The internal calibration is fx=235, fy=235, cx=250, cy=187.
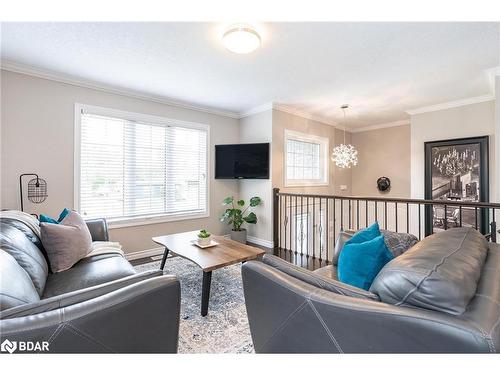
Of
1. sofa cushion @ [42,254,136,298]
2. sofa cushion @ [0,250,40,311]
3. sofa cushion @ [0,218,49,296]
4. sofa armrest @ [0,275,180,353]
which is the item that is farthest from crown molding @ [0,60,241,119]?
sofa armrest @ [0,275,180,353]

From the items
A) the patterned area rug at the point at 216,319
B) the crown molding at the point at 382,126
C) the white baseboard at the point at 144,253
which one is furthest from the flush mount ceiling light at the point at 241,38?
the crown molding at the point at 382,126

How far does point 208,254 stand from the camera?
2305 mm

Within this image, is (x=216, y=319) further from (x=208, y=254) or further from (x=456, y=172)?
(x=456, y=172)

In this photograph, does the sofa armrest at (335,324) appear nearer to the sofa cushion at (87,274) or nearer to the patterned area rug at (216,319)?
the patterned area rug at (216,319)

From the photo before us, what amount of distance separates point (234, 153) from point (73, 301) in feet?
11.7

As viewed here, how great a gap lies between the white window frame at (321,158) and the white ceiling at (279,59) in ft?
2.79

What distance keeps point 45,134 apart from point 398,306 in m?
3.76

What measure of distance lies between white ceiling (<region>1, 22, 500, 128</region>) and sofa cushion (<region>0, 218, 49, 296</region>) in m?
1.67

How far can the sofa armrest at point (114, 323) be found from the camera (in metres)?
0.78

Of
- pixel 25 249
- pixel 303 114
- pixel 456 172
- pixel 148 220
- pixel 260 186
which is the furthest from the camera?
pixel 303 114

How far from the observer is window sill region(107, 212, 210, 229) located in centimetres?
335

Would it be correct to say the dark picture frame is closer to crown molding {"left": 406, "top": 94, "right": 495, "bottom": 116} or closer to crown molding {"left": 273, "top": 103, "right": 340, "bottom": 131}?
crown molding {"left": 406, "top": 94, "right": 495, "bottom": 116}

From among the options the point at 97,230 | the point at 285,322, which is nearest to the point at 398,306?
the point at 285,322

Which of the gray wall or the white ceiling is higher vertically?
the white ceiling
